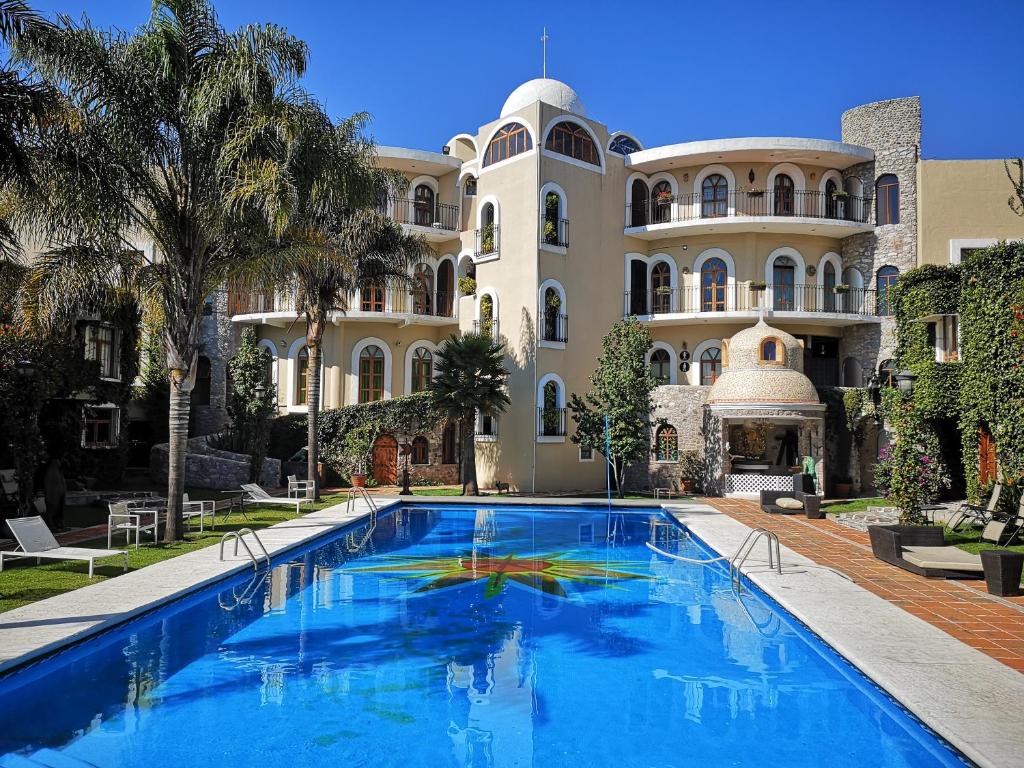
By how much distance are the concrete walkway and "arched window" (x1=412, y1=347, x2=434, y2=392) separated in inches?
634

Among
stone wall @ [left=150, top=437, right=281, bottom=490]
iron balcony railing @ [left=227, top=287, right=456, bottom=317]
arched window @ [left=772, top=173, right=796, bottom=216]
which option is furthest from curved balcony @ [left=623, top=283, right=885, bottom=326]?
stone wall @ [left=150, top=437, right=281, bottom=490]

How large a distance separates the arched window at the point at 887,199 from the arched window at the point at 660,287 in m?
7.61

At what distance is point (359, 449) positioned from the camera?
87.2 feet

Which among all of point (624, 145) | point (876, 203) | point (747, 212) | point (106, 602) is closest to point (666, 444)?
point (747, 212)

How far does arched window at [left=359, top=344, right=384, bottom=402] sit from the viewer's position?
29.3 metres

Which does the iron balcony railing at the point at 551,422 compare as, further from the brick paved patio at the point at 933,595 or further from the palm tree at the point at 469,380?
the brick paved patio at the point at 933,595

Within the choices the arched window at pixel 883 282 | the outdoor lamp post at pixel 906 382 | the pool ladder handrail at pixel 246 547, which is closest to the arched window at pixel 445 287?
the arched window at pixel 883 282

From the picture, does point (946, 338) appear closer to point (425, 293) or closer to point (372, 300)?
point (425, 293)

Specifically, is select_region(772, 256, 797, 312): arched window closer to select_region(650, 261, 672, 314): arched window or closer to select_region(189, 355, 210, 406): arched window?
select_region(650, 261, 672, 314): arched window

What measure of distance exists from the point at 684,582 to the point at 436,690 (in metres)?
→ 6.11

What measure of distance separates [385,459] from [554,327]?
25.9ft

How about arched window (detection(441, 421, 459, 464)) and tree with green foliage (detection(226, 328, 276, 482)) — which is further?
arched window (detection(441, 421, 459, 464))

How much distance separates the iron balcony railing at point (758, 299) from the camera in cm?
2772

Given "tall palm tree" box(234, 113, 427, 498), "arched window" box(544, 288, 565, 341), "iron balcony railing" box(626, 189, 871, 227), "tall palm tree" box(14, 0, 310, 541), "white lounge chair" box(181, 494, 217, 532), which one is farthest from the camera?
"iron balcony railing" box(626, 189, 871, 227)
